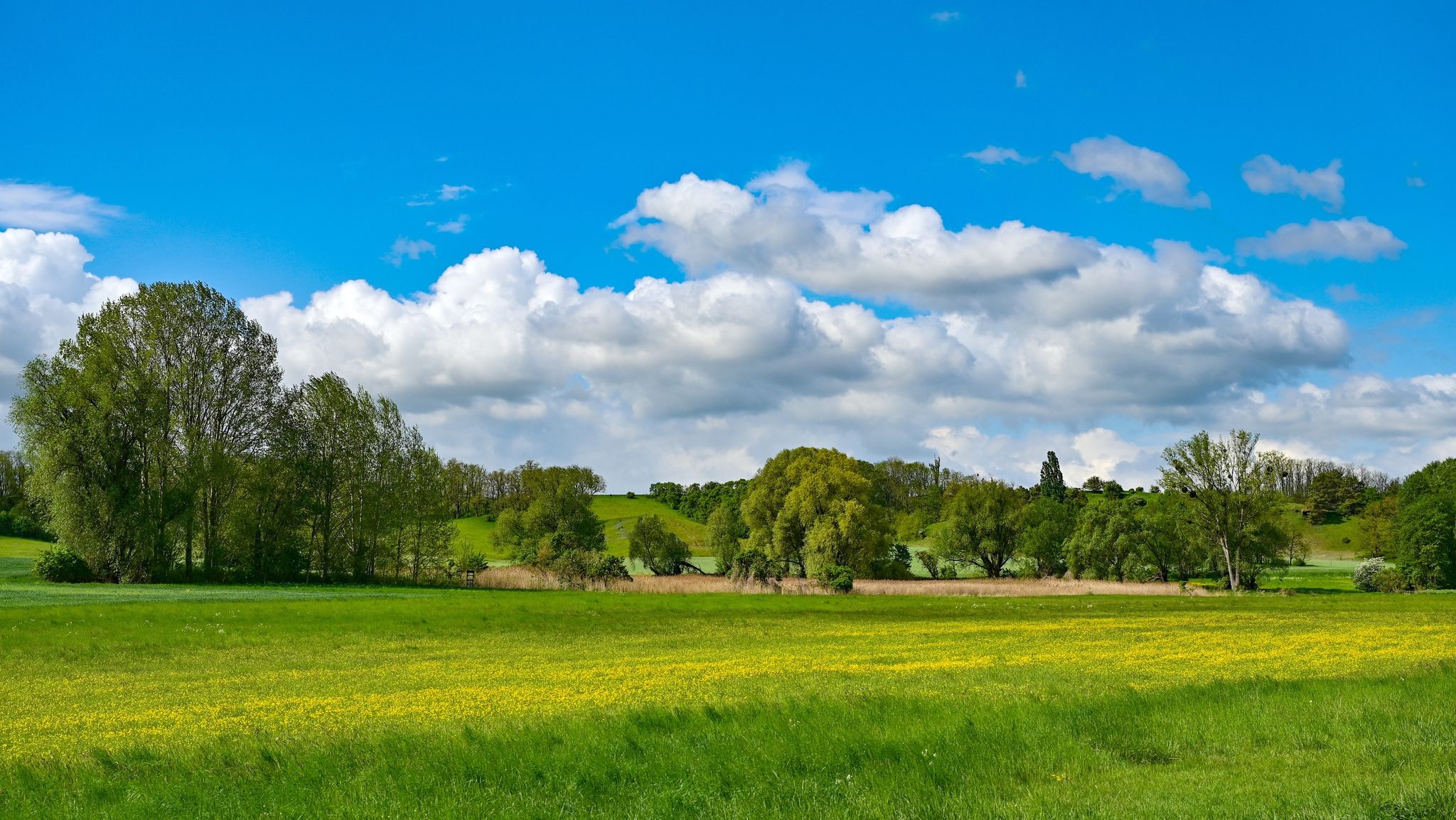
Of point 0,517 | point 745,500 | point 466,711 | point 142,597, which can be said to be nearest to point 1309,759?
point 466,711

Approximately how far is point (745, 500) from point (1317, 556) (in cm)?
10862

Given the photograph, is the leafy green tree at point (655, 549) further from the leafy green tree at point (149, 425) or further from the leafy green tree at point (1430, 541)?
the leafy green tree at point (1430, 541)

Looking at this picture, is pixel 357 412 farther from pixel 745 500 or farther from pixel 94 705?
pixel 94 705

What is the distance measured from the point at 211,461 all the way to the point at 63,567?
12.0 metres

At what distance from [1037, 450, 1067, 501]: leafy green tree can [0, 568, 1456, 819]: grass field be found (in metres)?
141

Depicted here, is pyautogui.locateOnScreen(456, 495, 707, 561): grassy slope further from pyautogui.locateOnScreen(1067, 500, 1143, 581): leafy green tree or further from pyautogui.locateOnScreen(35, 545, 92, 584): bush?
pyautogui.locateOnScreen(35, 545, 92, 584): bush

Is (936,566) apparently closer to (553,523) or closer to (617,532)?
(553,523)

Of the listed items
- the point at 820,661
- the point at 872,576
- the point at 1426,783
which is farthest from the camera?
the point at 872,576

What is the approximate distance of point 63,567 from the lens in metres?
69.9

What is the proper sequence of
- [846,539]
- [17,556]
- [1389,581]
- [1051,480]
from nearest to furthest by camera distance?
[1389,581], [846,539], [17,556], [1051,480]

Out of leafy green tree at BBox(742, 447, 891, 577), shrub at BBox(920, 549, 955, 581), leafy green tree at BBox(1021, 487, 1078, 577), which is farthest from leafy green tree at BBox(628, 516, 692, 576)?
leafy green tree at BBox(1021, 487, 1078, 577)

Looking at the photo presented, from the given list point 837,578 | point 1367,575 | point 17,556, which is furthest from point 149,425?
point 1367,575

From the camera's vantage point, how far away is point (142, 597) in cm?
5288

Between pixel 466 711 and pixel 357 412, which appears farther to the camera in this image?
pixel 357 412
